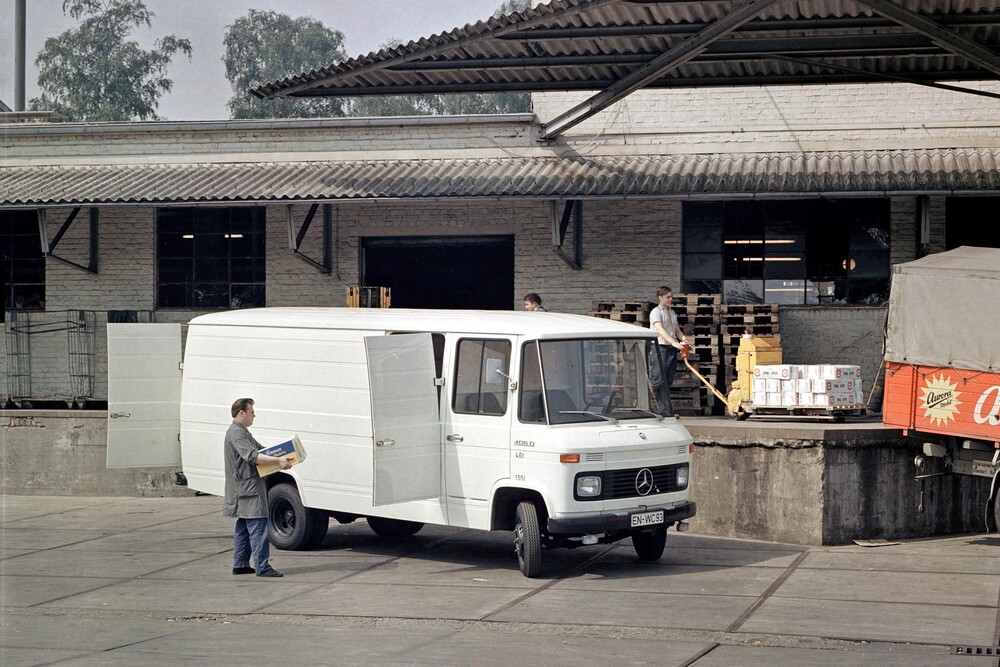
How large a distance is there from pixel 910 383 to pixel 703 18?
5.19 m

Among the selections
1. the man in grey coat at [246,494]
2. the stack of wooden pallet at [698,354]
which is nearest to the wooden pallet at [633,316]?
the stack of wooden pallet at [698,354]

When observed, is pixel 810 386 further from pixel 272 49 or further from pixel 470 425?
pixel 272 49

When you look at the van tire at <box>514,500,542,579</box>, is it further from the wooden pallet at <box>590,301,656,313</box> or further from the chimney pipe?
the chimney pipe

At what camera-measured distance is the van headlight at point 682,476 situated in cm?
1188

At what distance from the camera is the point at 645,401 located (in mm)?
11992

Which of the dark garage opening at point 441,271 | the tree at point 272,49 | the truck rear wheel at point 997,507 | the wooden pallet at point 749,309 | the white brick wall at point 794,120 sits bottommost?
the truck rear wheel at point 997,507

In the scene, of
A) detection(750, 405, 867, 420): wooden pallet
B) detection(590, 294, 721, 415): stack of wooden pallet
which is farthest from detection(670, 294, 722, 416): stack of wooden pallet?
detection(750, 405, 867, 420): wooden pallet

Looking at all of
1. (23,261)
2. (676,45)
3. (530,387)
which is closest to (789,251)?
(676,45)

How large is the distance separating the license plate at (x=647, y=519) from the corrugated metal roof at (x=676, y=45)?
6.20 metres

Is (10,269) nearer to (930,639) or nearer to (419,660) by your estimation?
(419,660)

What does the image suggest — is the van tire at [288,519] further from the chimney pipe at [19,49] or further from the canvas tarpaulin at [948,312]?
the chimney pipe at [19,49]

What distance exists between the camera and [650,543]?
1226 cm

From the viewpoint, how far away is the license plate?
11359 millimetres

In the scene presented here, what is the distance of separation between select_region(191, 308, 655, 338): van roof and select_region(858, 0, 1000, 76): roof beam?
198 inches
